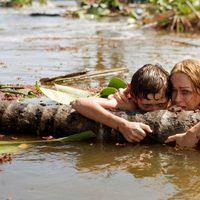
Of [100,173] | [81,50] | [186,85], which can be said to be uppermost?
[186,85]

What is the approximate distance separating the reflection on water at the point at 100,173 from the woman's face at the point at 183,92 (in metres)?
0.40

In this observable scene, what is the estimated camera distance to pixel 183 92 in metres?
4.44

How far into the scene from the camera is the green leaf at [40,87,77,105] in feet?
16.3

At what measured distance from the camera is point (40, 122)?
184 inches

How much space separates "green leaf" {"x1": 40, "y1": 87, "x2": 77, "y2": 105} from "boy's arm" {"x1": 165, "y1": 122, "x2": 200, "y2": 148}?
1133mm

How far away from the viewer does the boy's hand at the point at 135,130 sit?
4.28m

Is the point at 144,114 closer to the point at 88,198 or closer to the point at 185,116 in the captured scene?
the point at 185,116

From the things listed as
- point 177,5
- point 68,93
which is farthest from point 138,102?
point 177,5

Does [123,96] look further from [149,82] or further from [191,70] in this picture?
[191,70]

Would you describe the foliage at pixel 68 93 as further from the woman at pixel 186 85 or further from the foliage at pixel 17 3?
the foliage at pixel 17 3

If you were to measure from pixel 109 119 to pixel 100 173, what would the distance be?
2.74ft

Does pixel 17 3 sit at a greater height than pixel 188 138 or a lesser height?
greater

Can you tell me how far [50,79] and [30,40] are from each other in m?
7.07

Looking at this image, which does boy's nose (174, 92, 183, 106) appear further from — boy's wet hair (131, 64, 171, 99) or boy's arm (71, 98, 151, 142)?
boy's arm (71, 98, 151, 142)
